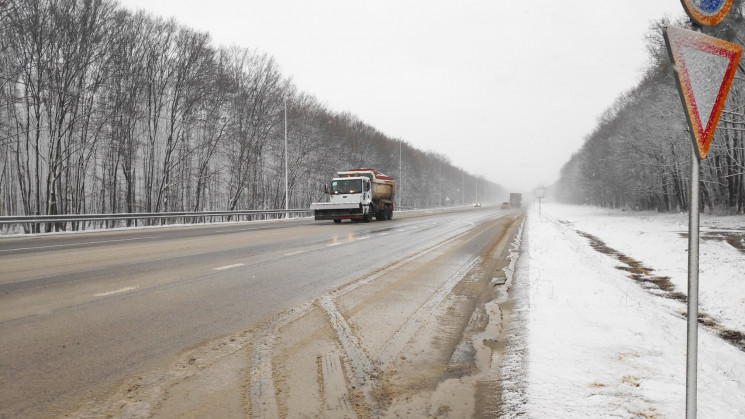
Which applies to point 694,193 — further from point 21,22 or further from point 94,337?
point 21,22

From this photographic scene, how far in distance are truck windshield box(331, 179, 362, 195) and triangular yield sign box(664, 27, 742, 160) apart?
24048 mm

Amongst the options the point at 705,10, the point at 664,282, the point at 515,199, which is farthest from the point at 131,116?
the point at 515,199

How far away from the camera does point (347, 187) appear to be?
86.3ft

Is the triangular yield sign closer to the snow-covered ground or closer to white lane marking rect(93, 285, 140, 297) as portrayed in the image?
the snow-covered ground

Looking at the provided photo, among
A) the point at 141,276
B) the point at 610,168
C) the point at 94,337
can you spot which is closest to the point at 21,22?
the point at 141,276

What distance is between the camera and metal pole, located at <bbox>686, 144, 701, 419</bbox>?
6.88 ft

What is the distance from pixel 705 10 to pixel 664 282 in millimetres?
8027

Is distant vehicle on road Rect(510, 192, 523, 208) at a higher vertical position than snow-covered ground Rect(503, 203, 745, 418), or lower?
higher

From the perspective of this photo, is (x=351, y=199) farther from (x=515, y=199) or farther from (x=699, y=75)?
(x=515, y=199)

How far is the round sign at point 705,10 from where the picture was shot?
2246 millimetres

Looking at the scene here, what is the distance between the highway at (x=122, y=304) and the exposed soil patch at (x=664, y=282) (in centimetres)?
542

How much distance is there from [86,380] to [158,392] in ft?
2.19

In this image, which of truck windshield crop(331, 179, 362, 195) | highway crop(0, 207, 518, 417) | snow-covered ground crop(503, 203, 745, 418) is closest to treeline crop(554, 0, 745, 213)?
snow-covered ground crop(503, 203, 745, 418)

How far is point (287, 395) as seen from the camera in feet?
9.39
